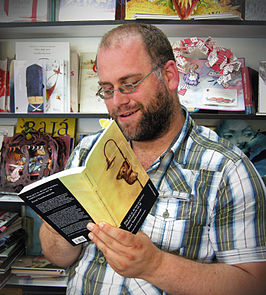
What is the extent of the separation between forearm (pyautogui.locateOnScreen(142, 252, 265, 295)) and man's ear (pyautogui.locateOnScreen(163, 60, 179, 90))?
599 mm

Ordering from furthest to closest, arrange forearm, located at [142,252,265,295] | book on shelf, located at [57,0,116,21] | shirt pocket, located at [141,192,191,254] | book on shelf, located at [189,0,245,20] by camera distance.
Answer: book on shelf, located at [57,0,116,21] < book on shelf, located at [189,0,245,20] < shirt pocket, located at [141,192,191,254] < forearm, located at [142,252,265,295]

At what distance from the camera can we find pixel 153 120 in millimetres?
1092

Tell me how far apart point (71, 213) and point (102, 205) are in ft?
0.31

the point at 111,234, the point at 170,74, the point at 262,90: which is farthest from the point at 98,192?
the point at 262,90

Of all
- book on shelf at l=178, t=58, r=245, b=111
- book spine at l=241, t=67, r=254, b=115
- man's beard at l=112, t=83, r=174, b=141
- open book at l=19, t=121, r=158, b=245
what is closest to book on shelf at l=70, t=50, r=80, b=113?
book on shelf at l=178, t=58, r=245, b=111

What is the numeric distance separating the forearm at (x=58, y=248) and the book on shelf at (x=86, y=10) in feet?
4.10

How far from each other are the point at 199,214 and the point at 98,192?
0.42 meters

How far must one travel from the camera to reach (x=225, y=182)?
984mm

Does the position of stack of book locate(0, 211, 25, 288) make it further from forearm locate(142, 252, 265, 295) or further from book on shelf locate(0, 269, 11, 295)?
forearm locate(142, 252, 265, 295)

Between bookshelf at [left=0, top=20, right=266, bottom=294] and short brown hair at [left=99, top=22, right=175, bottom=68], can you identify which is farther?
bookshelf at [left=0, top=20, right=266, bottom=294]

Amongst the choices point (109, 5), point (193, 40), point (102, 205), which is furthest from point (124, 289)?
point (109, 5)

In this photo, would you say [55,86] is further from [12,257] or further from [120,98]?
[12,257]

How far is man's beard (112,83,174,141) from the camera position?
1088 mm

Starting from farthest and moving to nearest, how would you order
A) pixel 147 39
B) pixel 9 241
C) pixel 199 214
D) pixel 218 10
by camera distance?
pixel 9 241, pixel 218 10, pixel 147 39, pixel 199 214
